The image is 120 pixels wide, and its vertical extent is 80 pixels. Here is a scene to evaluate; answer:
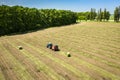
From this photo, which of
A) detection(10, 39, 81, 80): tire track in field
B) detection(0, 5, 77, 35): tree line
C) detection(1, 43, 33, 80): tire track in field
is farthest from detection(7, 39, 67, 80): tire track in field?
detection(0, 5, 77, 35): tree line

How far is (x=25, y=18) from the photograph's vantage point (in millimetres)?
40812

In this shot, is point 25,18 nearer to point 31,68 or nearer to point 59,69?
point 31,68

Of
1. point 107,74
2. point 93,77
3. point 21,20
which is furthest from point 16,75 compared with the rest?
point 21,20

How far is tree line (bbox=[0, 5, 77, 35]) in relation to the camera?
35.5 m

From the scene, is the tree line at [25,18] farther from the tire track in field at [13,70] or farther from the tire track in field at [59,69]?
the tire track in field at [59,69]

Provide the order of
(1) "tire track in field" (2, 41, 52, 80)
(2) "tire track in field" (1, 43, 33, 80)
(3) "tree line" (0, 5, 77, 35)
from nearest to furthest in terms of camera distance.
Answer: (1) "tire track in field" (2, 41, 52, 80), (2) "tire track in field" (1, 43, 33, 80), (3) "tree line" (0, 5, 77, 35)

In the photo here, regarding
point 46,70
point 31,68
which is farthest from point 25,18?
point 46,70

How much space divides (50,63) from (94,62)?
12.6ft

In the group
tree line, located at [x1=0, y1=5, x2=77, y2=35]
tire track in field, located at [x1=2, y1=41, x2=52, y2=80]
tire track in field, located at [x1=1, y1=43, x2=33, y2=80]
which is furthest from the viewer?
tree line, located at [x1=0, y1=5, x2=77, y2=35]

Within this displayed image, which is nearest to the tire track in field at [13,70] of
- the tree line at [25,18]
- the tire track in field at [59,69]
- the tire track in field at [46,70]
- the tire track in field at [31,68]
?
the tire track in field at [31,68]

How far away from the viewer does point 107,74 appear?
1029 centimetres

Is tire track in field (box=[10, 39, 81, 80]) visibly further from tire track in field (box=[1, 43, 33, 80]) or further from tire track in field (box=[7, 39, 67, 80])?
tire track in field (box=[1, 43, 33, 80])

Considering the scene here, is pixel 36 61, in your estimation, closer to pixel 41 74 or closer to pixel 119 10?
pixel 41 74

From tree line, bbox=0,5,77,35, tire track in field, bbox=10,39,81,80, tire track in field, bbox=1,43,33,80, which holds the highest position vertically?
tree line, bbox=0,5,77,35
